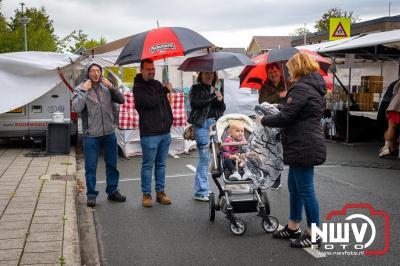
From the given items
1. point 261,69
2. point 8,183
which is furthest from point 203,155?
point 8,183

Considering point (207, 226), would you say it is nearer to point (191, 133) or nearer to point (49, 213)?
point (191, 133)

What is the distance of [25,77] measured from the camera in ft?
37.4

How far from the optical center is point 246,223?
5594mm

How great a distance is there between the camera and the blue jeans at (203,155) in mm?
6488

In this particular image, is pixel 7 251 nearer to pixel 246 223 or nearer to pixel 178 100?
pixel 246 223

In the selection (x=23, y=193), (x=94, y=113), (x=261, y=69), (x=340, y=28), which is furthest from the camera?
(x=340, y=28)

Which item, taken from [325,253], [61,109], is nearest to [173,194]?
[325,253]

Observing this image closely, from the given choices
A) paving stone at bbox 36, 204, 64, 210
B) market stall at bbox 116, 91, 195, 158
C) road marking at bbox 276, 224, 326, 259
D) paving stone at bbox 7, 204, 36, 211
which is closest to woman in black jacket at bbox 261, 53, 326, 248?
road marking at bbox 276, 224, 326, 259

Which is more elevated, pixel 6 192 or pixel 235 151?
pixel 235 151

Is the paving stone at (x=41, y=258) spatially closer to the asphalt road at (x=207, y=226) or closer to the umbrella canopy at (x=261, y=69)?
the asphalt road at (x=207, y=226)

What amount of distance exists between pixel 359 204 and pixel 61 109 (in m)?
7.71

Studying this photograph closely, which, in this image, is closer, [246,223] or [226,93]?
[246,223]

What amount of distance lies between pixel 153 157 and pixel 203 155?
2.25 ft

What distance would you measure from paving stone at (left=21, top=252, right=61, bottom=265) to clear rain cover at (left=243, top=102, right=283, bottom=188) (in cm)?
218
